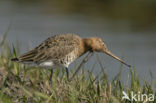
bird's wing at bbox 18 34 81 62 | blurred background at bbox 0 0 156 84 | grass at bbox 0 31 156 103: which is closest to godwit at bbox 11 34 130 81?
bird's wing at bbox 18 34 81 62

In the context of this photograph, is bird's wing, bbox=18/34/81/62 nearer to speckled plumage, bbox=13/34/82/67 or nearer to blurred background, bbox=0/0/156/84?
speckled plumage, bbox=13/34/82/67

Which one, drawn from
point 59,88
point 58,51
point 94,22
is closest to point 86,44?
point 58,51

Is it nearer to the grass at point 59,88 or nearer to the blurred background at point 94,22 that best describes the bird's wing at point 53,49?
the grass at point 59,88

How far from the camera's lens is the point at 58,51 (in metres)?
7.02

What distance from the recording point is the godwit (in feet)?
22.3

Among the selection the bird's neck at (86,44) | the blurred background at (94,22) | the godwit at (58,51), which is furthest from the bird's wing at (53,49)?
the blurred background at (94,22)

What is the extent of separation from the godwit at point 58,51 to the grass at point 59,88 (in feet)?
0.54

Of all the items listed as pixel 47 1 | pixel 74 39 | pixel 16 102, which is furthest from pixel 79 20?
pixel 16 102

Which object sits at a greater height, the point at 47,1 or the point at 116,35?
the point at 47,1

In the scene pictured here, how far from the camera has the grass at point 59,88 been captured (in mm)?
5551

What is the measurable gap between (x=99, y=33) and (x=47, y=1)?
6.41m

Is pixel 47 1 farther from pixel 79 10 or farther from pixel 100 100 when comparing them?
pixel 100 100

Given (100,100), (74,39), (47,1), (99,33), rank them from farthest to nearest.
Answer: (47,1) < (99,33) < (74,39) < (100,100)

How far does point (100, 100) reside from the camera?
5.51 metres
